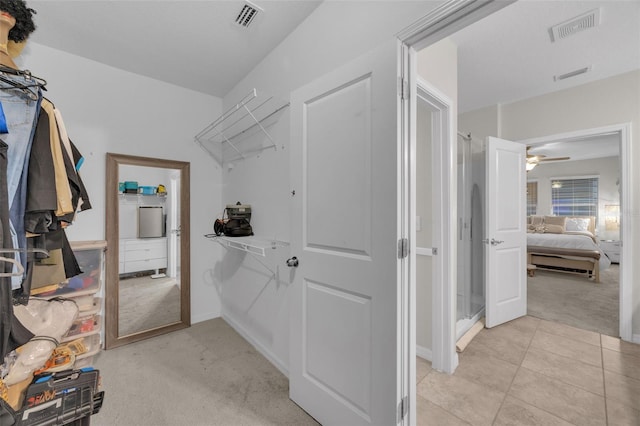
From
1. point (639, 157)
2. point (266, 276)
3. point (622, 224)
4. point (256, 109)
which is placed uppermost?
point (256, 109)

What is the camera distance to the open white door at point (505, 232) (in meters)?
2.82

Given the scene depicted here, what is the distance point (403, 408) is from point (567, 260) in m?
5.55

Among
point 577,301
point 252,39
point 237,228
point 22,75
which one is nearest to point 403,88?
point 252,39

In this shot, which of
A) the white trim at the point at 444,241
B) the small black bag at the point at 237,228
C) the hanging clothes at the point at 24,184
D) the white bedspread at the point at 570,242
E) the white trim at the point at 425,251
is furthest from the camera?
the white bedspread at the point at 570,242

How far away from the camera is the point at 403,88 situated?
1232mm

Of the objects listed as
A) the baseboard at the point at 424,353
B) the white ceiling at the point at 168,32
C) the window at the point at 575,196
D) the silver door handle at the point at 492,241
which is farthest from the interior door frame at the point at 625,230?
the window at the point at 575,196

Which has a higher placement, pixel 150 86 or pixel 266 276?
pixel 150 86

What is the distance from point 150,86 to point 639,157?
5.03 m

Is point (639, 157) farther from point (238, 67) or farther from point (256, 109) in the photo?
point (238, 67)

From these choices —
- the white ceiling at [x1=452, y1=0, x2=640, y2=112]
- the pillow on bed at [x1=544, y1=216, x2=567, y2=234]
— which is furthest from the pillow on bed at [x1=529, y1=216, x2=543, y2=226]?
the white ceiling at [x1=452, y1=0, x2=640, y2=112]

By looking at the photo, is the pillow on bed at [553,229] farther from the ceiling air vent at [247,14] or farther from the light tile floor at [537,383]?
the ceiling air vent at [247,14]

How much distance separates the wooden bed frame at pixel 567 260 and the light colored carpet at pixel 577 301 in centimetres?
14

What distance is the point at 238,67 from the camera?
2.50m

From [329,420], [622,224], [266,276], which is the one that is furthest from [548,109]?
[329,420]
